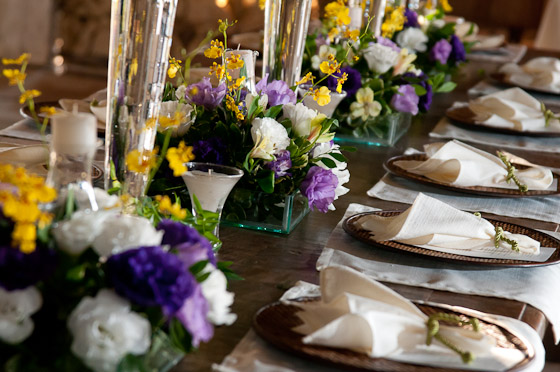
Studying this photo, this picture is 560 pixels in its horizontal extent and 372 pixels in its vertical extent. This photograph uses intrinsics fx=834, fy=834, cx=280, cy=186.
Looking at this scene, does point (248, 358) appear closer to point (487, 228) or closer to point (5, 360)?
point (5, 360)

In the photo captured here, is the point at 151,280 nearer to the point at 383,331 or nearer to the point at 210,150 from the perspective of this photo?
the point at 383,331

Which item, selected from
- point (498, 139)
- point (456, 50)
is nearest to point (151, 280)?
point (498, 139)

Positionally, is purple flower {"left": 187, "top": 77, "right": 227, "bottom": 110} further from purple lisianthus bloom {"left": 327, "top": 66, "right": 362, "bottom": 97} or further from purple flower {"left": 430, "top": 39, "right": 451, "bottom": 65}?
purple flower {"left": 430, "top": 39, "right": 451, "bottom": 65}

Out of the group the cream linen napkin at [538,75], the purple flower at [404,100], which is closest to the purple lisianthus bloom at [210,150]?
Answer: the purple flower at [404,100]

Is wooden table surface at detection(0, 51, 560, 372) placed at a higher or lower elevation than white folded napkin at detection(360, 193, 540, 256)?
lower

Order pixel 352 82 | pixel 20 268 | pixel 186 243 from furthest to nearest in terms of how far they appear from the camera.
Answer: pixel 352 82
pixel 186 243
pixel 20 268

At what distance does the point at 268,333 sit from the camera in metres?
0.83

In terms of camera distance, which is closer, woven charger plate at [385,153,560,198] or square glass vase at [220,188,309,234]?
square glass vase at [220,188,309,234]

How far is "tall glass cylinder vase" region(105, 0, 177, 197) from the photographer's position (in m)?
0.98

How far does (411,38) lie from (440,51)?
0.12 meters

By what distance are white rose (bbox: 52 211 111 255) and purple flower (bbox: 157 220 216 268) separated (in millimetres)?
93

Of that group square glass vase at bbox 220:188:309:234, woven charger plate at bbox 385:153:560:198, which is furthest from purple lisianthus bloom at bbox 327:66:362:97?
square glass vase at bbox 220:188:309:234

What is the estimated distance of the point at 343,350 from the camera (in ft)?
2.64

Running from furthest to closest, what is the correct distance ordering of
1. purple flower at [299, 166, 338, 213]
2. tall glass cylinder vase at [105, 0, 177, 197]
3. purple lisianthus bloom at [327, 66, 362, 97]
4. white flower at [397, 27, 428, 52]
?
white flower at [397, 27, 428, 52] → purple lisianthus bloom at [327, 66, 362, 97] → purple flower at [299, 166, 338, 213] → tall glass cylinder vase at [105, 0, 177, 197]
